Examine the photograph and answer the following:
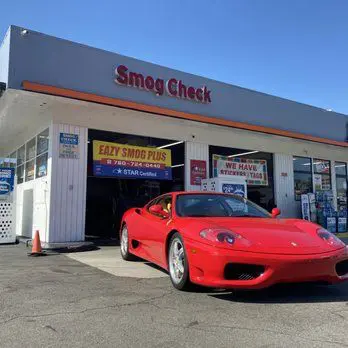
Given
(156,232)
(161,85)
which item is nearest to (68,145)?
(161,85)

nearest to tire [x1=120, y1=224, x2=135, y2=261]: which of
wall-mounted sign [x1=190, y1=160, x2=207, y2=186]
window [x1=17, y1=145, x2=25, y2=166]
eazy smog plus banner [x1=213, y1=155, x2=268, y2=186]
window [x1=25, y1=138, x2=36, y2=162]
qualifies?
wall-mounted sign [x1=190, y1=160, x2=207, y2=186]

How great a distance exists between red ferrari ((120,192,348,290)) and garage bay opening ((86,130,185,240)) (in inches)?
261

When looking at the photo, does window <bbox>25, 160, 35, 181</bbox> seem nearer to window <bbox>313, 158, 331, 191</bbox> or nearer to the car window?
the car window

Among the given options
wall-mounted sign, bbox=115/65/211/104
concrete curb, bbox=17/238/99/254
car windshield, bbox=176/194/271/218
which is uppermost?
wall-mounted sign, bbox=115/65/211/104

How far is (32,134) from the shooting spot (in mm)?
13820

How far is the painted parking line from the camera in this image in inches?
265

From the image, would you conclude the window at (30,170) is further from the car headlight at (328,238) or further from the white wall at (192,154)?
the car headlight at (328,238)

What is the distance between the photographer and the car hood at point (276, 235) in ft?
16.0

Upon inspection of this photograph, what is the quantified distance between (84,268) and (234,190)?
763cm

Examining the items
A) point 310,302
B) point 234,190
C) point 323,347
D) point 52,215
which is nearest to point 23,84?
point 52,215

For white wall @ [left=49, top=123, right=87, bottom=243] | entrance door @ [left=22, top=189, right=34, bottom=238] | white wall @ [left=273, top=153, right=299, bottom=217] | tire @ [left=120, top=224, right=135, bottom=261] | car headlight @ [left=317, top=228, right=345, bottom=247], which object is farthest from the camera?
white wall @ [left=273, top=153, right=299, bottom=217]

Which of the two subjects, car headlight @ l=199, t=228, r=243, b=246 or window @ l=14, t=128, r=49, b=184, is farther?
window @ l=14, t=128, r=49, b=184

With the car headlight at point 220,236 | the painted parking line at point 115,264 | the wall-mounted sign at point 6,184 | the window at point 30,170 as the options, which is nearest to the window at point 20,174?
the window at point 30,170

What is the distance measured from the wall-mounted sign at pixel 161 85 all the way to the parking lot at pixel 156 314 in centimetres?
734
